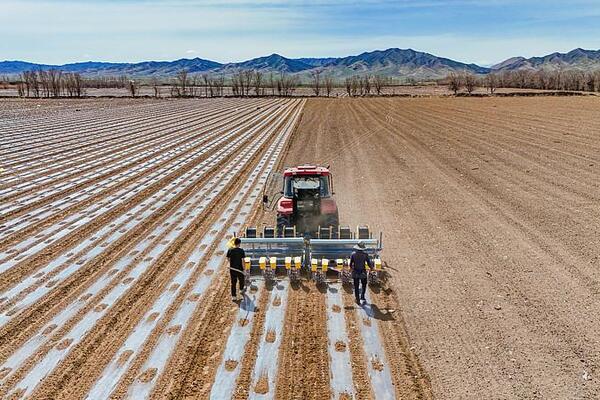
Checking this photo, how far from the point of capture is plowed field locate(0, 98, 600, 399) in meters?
7.27

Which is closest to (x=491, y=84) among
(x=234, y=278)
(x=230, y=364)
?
(x=234, y=278)

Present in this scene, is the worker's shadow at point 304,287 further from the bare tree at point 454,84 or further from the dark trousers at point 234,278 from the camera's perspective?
the bare tree at point 454,84

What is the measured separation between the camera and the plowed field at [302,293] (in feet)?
23.9

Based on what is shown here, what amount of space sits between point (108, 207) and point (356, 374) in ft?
41.5

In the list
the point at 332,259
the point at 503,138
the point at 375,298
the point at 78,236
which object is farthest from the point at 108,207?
the point at 503,138

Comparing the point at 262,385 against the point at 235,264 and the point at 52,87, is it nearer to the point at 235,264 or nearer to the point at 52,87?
the point at 235,264

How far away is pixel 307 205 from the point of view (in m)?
12.2

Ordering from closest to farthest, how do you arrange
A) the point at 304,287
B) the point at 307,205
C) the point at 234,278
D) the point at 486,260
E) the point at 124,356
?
the point at 124,356 → the point at 234,278 → the point at 304,287 → the point at 486,260 → the point at 307,205

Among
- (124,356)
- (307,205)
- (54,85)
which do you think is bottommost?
(124,356)

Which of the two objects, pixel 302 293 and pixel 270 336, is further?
pixel 302 293

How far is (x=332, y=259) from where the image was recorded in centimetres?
1103

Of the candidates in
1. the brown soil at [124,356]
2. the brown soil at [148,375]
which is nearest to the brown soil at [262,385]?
the brown soil at [148,375]

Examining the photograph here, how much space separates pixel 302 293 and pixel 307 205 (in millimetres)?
2701

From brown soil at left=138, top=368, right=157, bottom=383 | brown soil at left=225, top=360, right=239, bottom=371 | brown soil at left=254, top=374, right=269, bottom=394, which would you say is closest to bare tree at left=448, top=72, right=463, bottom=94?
brown soil at left=225, top=360, right=239, bottom=371
